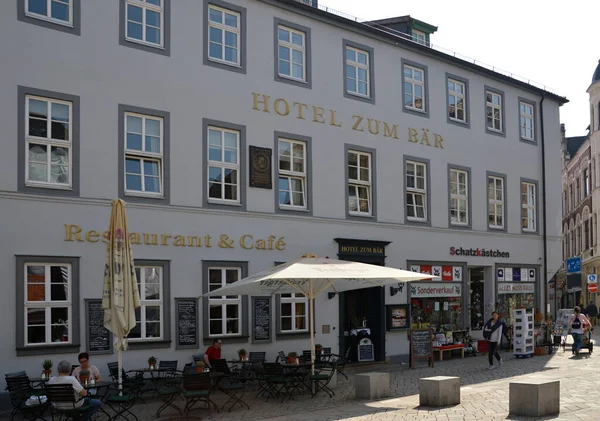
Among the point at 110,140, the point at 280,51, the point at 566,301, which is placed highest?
the point at 280,51

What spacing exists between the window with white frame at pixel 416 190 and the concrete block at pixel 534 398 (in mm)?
11656

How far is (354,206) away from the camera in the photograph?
23.2 metres

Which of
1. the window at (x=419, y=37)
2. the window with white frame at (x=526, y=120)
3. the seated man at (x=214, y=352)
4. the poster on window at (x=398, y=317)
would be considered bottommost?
the seated man at (x=214, y=352)

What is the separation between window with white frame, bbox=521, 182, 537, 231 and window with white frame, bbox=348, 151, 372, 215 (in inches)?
340

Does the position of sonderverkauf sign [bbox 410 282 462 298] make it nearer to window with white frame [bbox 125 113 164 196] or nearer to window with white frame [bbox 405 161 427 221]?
window with white frame [bbox 405 161 427 221]

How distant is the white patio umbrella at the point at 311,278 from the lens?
1577cm

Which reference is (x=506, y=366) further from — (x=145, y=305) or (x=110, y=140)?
(x=110, y=140)

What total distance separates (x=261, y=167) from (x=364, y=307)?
576 centimetres

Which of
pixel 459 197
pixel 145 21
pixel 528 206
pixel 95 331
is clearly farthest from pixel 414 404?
pixel 528 206

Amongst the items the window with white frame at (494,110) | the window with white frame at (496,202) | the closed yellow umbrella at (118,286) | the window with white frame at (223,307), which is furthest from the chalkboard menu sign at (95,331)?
the window with white frame at (494,110)

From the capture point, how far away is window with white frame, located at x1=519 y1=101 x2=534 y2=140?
99.7ft

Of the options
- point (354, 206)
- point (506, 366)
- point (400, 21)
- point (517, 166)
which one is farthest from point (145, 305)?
point (517, 166)

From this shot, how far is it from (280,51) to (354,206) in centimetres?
474

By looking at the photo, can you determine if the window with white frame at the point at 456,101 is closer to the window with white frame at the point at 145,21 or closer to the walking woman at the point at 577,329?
the walking woman at the point at 577,329
